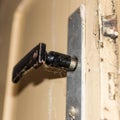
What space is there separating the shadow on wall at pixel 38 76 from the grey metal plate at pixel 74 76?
Answer: 4 centimetres

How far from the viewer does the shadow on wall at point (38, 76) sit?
1.24ft

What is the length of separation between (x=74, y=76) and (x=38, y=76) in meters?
0.14

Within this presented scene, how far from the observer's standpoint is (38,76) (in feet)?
1.47

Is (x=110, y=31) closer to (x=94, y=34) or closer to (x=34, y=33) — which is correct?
(x=94, y=34)

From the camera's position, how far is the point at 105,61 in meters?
0.28

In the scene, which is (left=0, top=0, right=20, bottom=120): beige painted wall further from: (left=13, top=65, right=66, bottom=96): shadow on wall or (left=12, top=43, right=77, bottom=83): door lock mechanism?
(left=12, top=43, right=77, bottom=83): door lock mechanism

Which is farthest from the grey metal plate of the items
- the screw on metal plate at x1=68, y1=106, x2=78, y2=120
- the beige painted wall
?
the beige painted wall

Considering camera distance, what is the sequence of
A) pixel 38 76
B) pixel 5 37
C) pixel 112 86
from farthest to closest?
pixel 5 37, pixel 38 76, pixel 112 86

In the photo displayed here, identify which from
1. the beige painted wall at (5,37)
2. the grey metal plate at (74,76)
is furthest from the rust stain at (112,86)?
the beige painted wall at (5,37)

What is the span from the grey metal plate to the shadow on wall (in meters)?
0.04

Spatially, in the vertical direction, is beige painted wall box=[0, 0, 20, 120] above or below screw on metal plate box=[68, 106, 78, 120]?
above

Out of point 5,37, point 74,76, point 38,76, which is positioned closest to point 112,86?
point 74,76

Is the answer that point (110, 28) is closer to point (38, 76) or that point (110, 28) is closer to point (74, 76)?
point (74, 76)

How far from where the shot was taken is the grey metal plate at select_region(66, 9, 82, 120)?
31cm
